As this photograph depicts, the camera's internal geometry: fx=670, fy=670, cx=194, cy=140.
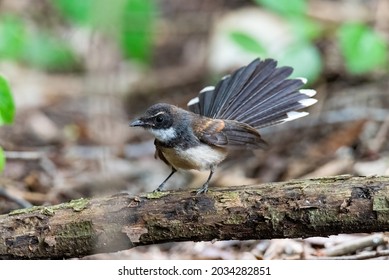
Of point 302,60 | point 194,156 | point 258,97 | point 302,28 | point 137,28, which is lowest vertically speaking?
point 194,156

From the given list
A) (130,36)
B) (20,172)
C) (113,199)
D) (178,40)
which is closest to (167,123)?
(113,199)

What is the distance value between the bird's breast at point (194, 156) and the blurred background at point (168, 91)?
366 millimetres

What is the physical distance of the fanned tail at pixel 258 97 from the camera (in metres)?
4.69

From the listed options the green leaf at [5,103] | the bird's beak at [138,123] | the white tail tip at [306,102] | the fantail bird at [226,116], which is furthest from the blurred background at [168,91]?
the white tail tip at [306,102]

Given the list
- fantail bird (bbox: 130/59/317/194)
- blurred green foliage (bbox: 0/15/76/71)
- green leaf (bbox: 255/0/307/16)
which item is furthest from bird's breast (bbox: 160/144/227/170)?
blurred green foliage (bbox: 0/15/76/71)

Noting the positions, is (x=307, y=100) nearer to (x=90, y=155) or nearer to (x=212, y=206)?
(x=212, y=206)

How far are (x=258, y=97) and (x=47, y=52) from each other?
16.6ft

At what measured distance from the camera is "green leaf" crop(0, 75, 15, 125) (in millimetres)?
3923

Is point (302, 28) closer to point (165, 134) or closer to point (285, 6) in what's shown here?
point (285, 6)

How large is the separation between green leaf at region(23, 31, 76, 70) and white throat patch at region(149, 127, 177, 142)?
475 centimetres

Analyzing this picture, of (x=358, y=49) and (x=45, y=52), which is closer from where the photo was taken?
(x=358, y=49)

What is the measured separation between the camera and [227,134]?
14.7ft

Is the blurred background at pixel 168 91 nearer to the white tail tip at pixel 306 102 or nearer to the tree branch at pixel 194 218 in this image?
the tree branch at pixel 194 218

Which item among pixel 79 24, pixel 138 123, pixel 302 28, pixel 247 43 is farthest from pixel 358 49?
pixel 138 123
